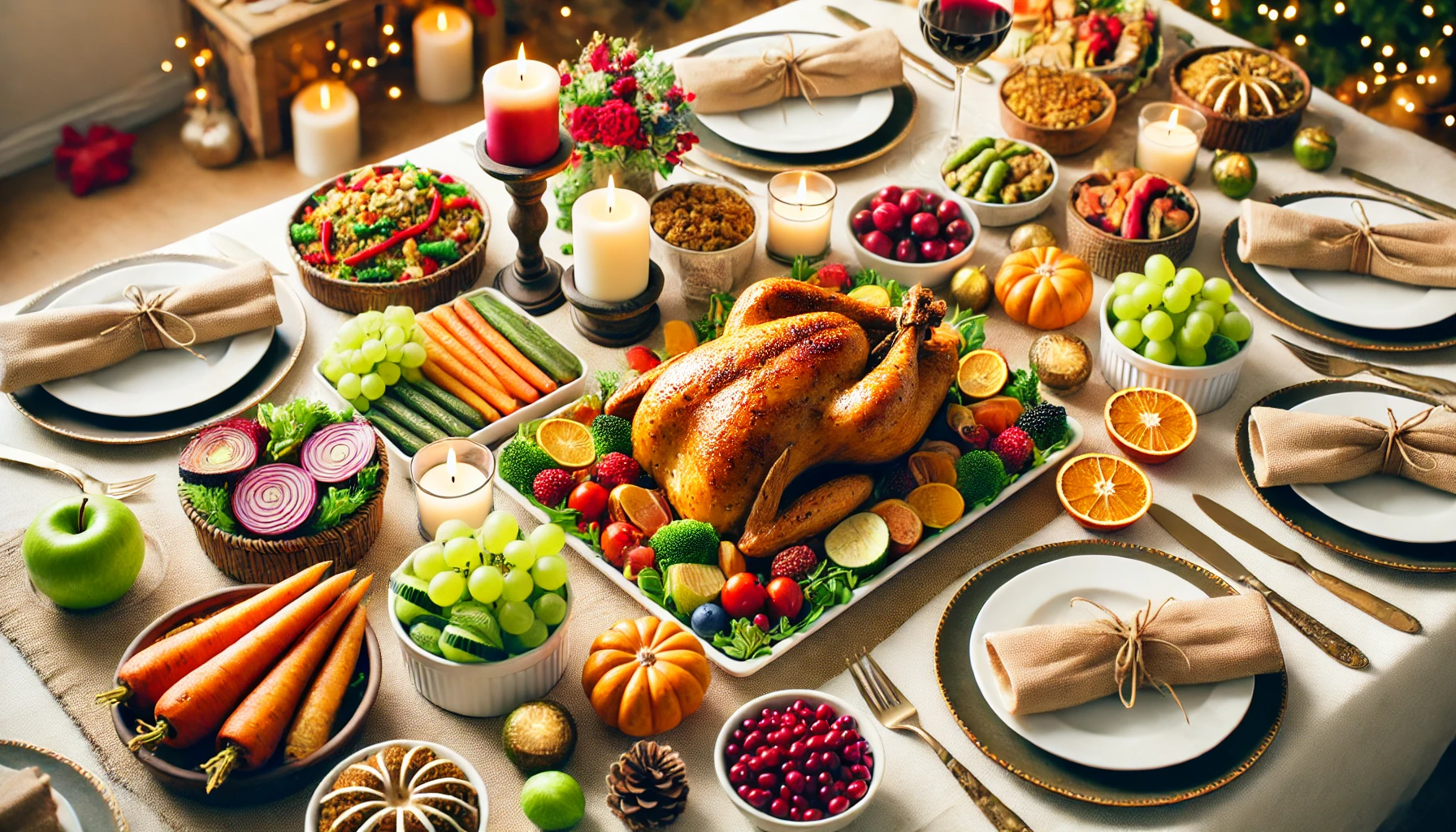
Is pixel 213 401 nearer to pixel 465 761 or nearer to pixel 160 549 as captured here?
pixel 160 549

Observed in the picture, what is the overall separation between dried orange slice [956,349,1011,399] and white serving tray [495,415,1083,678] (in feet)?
0.59

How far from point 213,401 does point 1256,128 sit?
2527 millimetres

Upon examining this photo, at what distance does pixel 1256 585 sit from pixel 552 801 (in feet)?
4.15

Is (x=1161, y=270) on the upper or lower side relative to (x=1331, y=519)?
upper

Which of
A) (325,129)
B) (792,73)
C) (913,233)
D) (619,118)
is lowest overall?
(325,129)

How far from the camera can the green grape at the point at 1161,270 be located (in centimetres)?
238

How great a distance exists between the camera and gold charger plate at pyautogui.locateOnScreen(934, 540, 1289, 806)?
5.74 ft

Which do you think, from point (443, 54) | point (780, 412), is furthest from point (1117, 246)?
point (443, 54)

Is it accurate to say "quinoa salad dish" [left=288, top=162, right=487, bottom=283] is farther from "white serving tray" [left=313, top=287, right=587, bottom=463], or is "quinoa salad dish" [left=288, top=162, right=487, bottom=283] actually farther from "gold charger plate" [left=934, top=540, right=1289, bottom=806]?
"gold charger plate" [left=934, top=540, right=1289, bottom=806]

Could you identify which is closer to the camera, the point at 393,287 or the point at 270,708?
the point at 270,708

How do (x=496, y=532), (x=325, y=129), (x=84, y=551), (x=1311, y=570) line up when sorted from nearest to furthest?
(x=496, y=532), (x=84, y=551), (x=1311, y=570), (x=325, y=129)

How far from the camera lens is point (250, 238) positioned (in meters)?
2.71

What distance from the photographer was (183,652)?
5.65 ft

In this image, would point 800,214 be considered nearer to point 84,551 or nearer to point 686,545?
point 686,545
